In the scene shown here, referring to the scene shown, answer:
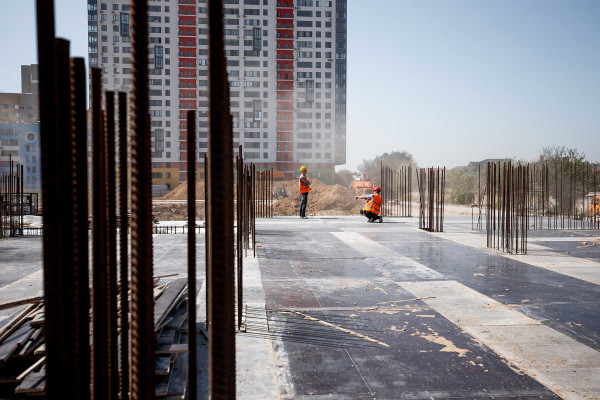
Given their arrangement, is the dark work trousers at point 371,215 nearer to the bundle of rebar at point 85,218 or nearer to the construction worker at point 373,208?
the construction worker at point 373,208

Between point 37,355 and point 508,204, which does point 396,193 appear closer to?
point 508,204

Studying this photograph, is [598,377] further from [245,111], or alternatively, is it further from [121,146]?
[245,111]

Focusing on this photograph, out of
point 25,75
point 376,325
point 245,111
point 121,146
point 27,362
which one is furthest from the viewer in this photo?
point 25,75

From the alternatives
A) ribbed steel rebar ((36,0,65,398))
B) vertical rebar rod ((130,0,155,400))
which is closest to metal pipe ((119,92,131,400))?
vertical rebar rod ((130,0,155,400))

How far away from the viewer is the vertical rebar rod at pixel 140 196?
5.08ft

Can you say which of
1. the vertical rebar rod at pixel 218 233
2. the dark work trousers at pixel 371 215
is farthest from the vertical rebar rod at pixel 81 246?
the dark work trousers at pixel 371 215

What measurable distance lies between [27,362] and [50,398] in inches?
127

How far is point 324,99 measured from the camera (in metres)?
87.4

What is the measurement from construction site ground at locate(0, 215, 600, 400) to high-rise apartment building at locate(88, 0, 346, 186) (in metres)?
72.9

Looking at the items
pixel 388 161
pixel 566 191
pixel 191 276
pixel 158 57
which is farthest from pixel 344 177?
pixel 191 276

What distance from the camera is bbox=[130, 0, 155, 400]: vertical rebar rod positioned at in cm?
155

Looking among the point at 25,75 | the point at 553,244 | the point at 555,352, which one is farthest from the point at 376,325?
the point at 25,75

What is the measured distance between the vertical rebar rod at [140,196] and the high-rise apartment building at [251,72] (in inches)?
3223

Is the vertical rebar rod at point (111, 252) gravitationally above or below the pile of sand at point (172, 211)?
above
